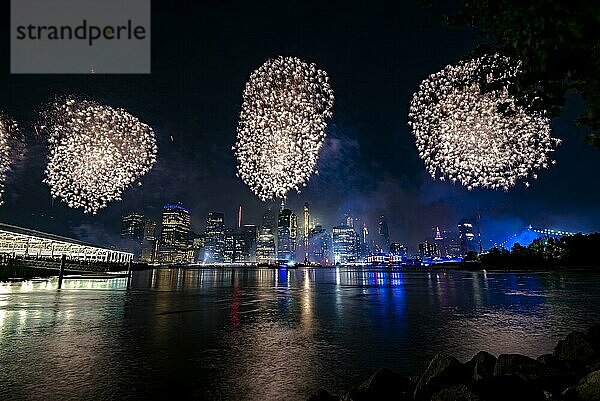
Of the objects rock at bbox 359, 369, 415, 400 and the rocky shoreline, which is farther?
rock at bbox 359, 369, 415, 400

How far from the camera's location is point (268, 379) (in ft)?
29.6

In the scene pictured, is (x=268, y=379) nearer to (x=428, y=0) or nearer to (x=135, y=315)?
(x=428, y=0)

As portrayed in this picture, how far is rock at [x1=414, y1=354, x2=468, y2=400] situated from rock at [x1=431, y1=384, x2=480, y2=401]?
88cm

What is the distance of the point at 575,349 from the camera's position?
30.5ft

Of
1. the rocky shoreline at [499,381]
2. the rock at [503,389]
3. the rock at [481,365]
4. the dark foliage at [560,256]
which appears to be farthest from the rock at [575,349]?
the dark foliage at [560,256]

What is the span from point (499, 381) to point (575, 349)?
448 cm

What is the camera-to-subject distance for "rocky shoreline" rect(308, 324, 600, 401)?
610 cm

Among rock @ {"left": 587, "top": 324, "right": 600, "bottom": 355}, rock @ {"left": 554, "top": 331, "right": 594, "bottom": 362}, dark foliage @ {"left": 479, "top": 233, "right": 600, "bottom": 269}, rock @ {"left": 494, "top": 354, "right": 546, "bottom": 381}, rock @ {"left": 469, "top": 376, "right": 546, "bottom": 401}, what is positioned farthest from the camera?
dark foliage @ {"left": 479, "top": 233, "right": 600, "bottom": 269}

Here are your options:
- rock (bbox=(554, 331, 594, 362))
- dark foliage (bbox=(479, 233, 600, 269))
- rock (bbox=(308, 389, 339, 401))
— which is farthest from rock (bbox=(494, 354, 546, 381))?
dark foliage (bbox=(479, 233, 600, 269))

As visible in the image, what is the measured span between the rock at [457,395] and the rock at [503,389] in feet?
0.19

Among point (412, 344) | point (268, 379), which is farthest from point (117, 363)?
point (412, 344)

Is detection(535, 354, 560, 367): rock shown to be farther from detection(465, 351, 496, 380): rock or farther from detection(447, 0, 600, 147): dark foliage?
detection(447, 0, 600, 147): dark foliage

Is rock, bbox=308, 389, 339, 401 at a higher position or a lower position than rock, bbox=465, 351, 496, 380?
lower

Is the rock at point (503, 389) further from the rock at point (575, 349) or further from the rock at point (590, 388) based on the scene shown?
the rock at point (575, 349)
